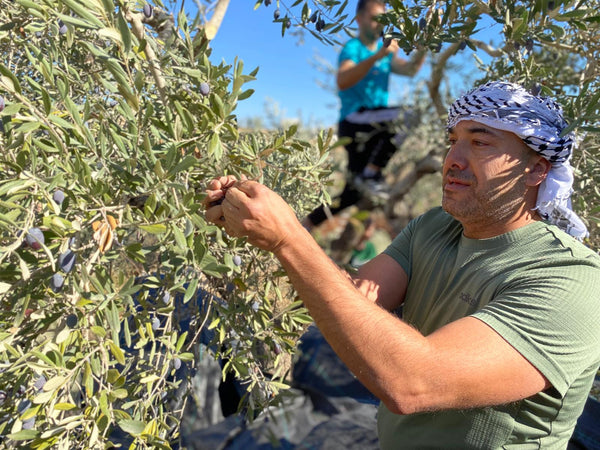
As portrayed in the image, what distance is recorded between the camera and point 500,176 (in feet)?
4.94

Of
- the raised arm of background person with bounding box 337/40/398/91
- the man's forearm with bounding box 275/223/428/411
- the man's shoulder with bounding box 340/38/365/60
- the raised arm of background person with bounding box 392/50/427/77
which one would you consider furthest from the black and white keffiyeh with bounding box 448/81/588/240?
the man's shoulder with bounding box 340/38/365/60

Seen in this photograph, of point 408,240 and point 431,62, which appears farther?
point 431,62

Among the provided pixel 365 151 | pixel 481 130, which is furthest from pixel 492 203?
pixel 365 151

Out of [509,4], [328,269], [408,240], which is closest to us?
[328,269]

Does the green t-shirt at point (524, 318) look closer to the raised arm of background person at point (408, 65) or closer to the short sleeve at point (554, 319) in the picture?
the short sleeve at point (554, 319)

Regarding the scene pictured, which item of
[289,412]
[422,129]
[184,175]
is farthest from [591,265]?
[422,129]

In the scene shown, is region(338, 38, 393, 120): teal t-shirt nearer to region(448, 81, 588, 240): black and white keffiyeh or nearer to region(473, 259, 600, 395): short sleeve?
region(448, 81, 588, 240): black and white keffiyeh

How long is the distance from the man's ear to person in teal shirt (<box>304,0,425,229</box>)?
77.4 inches

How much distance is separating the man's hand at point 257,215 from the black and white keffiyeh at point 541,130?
0.67 meters

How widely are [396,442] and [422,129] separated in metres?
5.03

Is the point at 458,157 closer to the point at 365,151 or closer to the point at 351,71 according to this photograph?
the point at 351,71

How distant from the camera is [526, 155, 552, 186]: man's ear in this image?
1.53m

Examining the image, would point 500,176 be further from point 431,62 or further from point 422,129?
point 422,129

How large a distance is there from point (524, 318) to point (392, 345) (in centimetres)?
32
